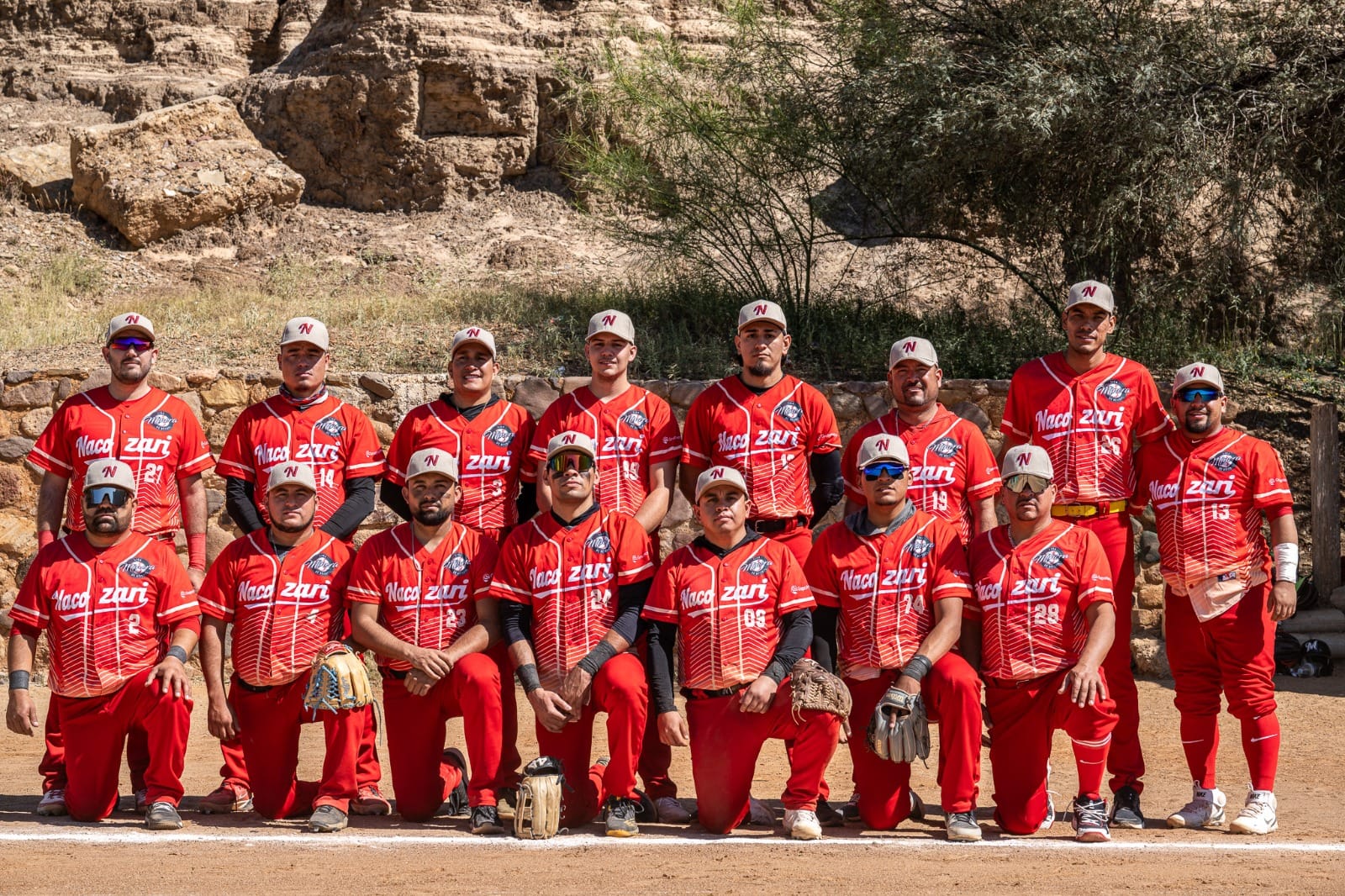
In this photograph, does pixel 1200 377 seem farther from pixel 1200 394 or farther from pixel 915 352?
pixel 915 352

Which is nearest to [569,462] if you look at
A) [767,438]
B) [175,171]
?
[767,438]

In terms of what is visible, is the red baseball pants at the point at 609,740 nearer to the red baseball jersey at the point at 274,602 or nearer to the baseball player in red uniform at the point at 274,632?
the baseball player in red uniform at the point at 274,632

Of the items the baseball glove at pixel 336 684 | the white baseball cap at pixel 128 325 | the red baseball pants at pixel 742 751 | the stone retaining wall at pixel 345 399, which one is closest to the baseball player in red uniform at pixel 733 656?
the red baseball pants at pixel 742 751

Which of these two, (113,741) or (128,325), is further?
(128,325)

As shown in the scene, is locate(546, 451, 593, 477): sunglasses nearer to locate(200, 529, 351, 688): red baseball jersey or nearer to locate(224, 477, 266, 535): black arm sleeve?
locate(200, 529, 351, 688): red baseball jersey

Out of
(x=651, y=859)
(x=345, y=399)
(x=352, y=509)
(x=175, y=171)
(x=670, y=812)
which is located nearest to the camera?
(x=651, y=859)

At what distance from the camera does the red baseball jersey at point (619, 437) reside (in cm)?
653

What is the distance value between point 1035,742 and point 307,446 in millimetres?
3572

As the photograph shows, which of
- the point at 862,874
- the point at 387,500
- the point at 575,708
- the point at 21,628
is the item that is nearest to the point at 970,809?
the point at 862,874

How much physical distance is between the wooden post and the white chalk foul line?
15.4ft

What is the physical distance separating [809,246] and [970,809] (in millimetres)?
6462

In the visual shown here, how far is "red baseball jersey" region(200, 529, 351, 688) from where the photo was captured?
19.6 feet

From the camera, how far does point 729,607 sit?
19.0 feet

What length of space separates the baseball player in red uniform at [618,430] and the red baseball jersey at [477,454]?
0.13 m
